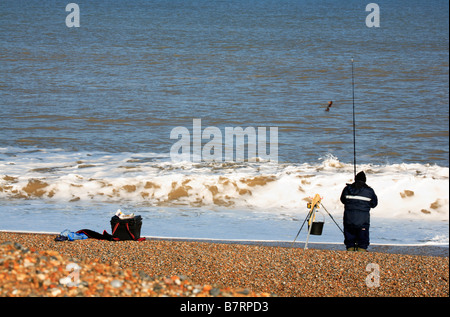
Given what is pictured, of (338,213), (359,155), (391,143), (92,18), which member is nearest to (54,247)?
(338,213)

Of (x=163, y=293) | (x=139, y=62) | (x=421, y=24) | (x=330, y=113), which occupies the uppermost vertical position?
(x=421, y=24)

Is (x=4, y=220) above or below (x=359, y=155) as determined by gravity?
below

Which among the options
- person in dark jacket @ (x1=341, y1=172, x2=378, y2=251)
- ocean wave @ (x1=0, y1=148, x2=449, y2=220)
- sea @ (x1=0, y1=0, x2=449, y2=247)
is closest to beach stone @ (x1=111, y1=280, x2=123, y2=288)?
sea @ (x1=0, y1=0, x2=449, y2=247)

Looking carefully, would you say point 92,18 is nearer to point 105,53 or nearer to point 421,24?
point 105,53

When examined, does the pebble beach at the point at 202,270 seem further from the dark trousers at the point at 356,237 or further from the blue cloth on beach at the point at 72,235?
the dark trousers at the point at 356,237

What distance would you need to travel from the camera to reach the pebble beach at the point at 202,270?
4.72 meters

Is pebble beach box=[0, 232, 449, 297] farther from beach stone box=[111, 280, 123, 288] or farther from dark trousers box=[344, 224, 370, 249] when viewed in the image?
dark trousers box=[344, 224, 370, 249]

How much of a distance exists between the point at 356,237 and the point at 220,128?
10.5 meters

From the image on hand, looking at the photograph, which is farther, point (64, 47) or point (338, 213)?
point (64, 47)

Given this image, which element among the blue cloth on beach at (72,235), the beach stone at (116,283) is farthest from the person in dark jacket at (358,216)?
the beach stone at (116,283)

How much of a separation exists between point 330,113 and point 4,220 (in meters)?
12.8

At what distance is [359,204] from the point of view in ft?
24.7

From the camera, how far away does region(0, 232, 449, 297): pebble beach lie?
472 centimetres

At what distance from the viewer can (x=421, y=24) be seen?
5062 centimetres
